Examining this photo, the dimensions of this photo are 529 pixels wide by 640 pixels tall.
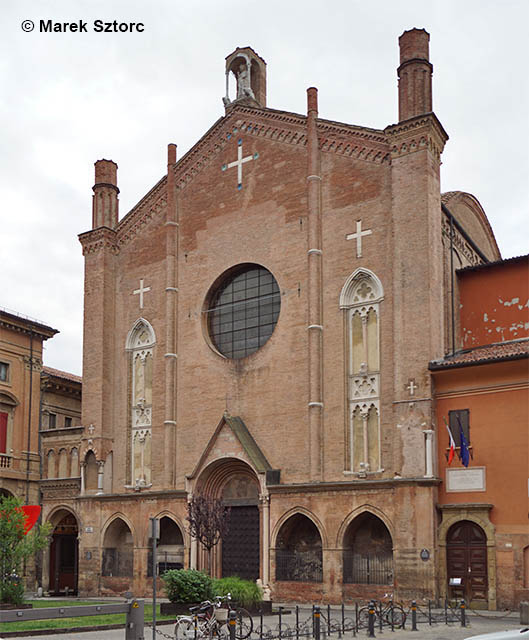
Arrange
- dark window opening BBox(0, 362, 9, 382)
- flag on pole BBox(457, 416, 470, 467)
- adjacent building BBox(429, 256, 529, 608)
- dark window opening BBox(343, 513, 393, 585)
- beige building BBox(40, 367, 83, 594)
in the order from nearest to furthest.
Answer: adjacent building BBox(429, 256, 529, 608) → flag on pole BBox(457, 416, 470, 467) → dark window opening BBox(343, 513, 393, 585) → beige building BBox(40, 367, 83, 594) → dark window opening BBox(0, 362, 9, 382)

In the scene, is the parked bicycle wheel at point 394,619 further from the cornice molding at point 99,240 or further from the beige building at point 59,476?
the cornice molding at point 99,240

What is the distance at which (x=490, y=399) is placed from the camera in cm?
2703

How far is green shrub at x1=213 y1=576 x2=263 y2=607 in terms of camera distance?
23.7m

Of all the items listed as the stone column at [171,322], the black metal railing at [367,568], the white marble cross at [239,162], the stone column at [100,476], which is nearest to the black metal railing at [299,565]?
the black metal railing at [367,568]

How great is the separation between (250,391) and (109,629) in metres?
12.3

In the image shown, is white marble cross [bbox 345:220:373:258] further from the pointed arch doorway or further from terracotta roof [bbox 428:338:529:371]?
the pointed arch doorway

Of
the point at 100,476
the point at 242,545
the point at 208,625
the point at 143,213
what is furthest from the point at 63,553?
the point at 208,625

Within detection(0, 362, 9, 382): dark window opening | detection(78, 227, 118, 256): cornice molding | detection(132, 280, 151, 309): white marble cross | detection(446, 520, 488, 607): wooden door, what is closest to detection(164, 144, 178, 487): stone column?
detection(132, 280, 151, 309): white marble cross

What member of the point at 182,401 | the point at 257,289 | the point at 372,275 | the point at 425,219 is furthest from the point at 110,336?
the point at 425,219

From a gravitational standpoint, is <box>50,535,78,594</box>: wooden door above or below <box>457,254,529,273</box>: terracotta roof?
below

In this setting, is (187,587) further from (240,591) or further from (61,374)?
(61,374)

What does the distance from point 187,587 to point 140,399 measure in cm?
1322

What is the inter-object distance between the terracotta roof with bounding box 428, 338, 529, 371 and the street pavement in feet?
24.4

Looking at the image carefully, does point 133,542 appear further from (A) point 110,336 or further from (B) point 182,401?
(A) point 110,336
